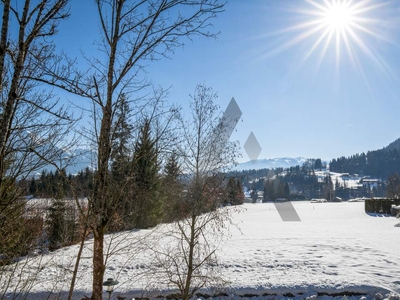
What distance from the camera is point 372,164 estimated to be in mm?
165250

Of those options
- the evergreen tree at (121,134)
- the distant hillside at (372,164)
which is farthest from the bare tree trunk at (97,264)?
the distant hillside at (372,164)

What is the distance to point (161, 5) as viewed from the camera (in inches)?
140

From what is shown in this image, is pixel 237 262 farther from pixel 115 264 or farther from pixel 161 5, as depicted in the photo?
pixel 161 5

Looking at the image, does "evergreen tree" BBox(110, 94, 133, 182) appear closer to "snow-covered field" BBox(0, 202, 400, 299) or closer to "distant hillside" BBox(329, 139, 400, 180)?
"snow-covered field" BBox(0, 202, 400, 299)

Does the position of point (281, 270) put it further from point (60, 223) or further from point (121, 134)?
point (60, 223)

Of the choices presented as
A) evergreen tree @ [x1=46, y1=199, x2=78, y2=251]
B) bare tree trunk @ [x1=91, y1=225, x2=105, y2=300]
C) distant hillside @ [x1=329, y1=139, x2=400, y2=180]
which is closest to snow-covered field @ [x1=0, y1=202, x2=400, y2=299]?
bare tree trunk @ [x1=91, y1=225, x2=105, y2=300]

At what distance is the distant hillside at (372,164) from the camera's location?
155500 millimetres

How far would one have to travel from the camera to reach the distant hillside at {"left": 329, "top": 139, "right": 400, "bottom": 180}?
15550 cm

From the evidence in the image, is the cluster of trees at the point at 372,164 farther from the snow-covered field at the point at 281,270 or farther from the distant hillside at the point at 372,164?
the snow-covered field at the point at 281,270

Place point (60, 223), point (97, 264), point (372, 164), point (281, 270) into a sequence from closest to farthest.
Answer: point (97, 264), point (281, 270), point (60, 223), point (372, 164)

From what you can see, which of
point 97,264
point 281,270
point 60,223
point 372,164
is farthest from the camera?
point 372,164

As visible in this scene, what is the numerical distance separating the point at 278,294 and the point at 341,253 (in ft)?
14.4

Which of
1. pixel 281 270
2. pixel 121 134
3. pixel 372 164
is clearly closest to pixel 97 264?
pixel 121 134

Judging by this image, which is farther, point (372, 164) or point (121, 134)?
point (372, 164)
